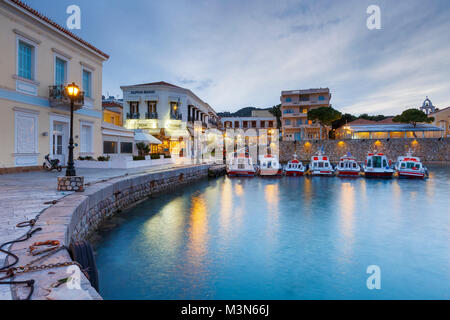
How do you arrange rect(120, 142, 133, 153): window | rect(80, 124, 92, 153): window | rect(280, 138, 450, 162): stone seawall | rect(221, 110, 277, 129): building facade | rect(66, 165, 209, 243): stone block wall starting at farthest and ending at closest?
rect(221, 110, 277, 129): building facade, rect(280, 138, 450, 162): stone seawall, rect(120, 142, 133, 153): window, rect(80, 124, 92, 153): window, rect(66, 165, 209, 243): stone block wall

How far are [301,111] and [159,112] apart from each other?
110 ft

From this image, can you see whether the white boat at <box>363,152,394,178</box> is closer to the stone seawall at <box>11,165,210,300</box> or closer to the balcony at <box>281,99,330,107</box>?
the stone seawall at <box>11,165,210,300</box>

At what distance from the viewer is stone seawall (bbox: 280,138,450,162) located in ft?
161

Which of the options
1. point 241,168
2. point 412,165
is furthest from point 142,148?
point 412,165

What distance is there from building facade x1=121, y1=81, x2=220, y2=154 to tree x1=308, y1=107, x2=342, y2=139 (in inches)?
1055

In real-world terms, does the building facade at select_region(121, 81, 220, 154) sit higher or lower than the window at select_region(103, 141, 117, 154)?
higher

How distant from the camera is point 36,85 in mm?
16984

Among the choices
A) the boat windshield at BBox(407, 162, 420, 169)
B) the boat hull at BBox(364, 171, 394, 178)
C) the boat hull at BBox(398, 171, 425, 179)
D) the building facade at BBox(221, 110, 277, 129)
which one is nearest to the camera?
the boat hull at BBox(398, 171, 425, 179)

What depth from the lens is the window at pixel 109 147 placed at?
2517cm

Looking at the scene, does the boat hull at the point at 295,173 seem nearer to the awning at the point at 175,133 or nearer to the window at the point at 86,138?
the awning at the point at 175,133

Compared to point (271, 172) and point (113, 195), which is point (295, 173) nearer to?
point (271, 172)

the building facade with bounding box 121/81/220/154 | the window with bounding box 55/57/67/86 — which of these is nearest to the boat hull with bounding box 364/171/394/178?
the building facade with bounding box 121/81/220/154

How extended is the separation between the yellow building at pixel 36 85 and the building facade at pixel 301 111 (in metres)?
45.3

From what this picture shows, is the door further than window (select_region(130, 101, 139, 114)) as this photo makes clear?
No
